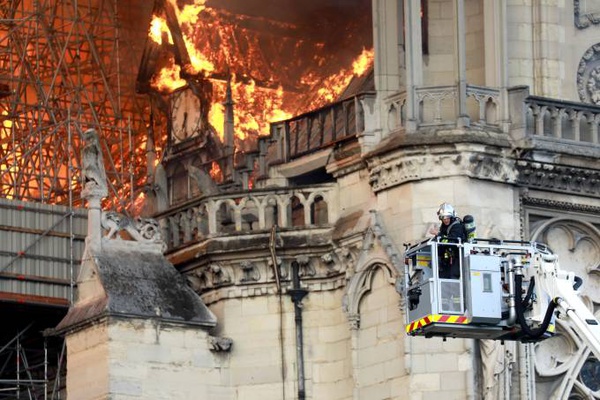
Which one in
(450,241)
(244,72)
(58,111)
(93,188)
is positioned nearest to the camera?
(450,241)

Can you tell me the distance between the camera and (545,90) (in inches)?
1666

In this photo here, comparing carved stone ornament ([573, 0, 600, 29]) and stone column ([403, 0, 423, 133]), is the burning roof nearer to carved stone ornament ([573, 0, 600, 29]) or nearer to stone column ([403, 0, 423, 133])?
carved stone ornament ([573, 0, 600, 29])

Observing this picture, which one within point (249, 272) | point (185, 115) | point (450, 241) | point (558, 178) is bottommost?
point (450, 241)

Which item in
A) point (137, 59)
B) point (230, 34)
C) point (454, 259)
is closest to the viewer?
point (454, 259)

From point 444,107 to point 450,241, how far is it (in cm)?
713

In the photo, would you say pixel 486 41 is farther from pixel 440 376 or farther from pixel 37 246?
pixel 37 246

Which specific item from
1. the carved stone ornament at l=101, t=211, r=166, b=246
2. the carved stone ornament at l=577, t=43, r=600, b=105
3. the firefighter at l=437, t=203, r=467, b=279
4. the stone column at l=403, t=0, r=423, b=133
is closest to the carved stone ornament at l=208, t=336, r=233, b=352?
the carved stone ornament at l=101, t=211, r=166, b=246

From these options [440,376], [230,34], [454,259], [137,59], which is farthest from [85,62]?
[454,259]

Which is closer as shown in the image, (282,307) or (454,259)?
(454,259)

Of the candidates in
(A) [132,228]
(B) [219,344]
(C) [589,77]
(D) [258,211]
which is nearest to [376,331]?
(B) [219,344]

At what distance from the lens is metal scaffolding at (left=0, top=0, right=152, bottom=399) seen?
48.5m

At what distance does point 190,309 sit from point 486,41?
5665 mm

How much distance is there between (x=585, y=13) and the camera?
43.2m

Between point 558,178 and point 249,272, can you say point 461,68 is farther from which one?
point 249,272
